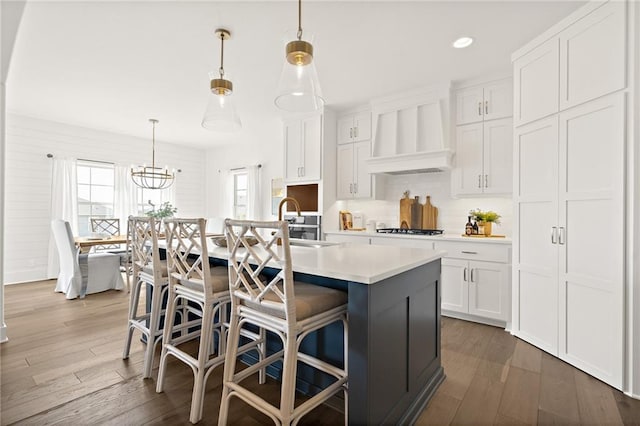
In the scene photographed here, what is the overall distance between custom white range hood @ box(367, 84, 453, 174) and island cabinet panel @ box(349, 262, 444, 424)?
1972 millimetres

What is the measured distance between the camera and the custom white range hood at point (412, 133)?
3.66 metres

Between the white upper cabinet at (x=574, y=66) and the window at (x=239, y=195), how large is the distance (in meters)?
5.10

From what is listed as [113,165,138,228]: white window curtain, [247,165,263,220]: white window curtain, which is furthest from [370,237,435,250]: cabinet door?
[113,165,138,228]: white window curtain

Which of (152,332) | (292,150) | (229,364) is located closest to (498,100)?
(292,150)

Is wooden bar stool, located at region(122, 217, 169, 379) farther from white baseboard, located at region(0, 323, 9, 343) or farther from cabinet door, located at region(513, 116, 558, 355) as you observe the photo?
cabinet door, located at region(513, 116, 558, 355)

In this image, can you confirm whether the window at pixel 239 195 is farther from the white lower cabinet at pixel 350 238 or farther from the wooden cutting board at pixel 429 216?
the wooden cutting board at pixel 429 216

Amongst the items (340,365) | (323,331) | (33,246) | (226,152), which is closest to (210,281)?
(323,331)

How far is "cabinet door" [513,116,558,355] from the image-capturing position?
2.60 m

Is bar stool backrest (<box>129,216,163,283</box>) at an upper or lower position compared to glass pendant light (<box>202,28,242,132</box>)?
lower

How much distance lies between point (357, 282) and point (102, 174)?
6249 mm

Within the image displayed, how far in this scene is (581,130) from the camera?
2.38 metres

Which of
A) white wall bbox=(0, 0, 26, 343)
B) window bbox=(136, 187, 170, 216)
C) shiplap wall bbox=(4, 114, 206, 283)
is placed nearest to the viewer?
white wall bbox=(0, 0, 26, 343)

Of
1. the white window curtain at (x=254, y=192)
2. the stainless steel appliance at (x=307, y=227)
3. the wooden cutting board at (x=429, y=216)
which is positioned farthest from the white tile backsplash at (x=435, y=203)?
the white window curtain at (x=254, y=192)

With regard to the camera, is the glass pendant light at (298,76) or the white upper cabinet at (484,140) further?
the white upper cabinet at (484,140)
